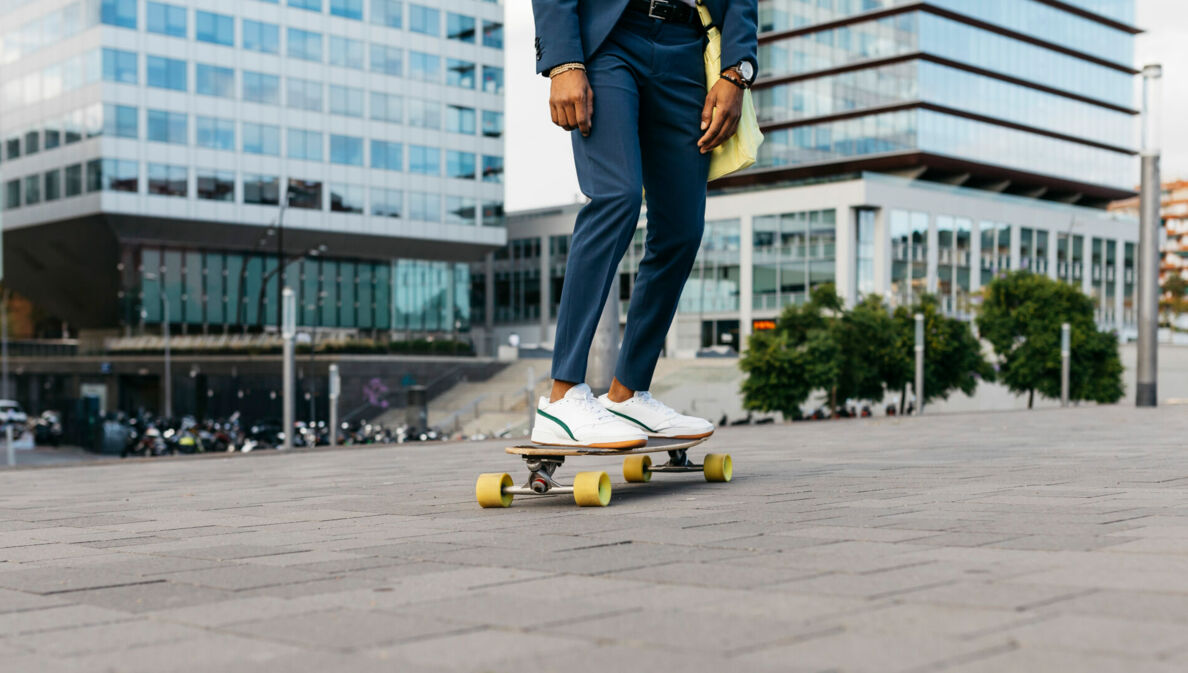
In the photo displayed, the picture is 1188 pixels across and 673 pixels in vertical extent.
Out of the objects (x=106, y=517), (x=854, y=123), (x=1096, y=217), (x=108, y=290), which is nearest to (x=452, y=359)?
(x=108, y=290)

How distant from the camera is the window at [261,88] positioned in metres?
61.2

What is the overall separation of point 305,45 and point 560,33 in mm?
62152

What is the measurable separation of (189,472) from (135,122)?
53.4 m

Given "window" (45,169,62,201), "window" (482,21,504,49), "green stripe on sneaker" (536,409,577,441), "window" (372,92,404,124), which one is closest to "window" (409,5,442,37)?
"window" (482,21,504,49)

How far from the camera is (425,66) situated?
6794 centimetres

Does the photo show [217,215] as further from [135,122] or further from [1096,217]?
[1096,217]

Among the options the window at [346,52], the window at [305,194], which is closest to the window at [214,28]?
the window at [346,52]

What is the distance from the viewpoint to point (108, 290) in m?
61.8

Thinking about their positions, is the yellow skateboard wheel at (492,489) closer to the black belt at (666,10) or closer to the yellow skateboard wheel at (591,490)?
the yellow skateboard wheel at (591,490)

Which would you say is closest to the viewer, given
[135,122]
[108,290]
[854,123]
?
[135,122]

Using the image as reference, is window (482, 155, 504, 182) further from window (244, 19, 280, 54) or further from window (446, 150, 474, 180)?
window (244, 19, 280, 54)

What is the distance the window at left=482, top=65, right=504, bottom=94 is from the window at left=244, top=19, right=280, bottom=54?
485 inches

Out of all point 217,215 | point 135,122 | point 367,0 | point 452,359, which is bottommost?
point 452,359

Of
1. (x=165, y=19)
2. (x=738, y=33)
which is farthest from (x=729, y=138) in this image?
(x=165, y=19)
